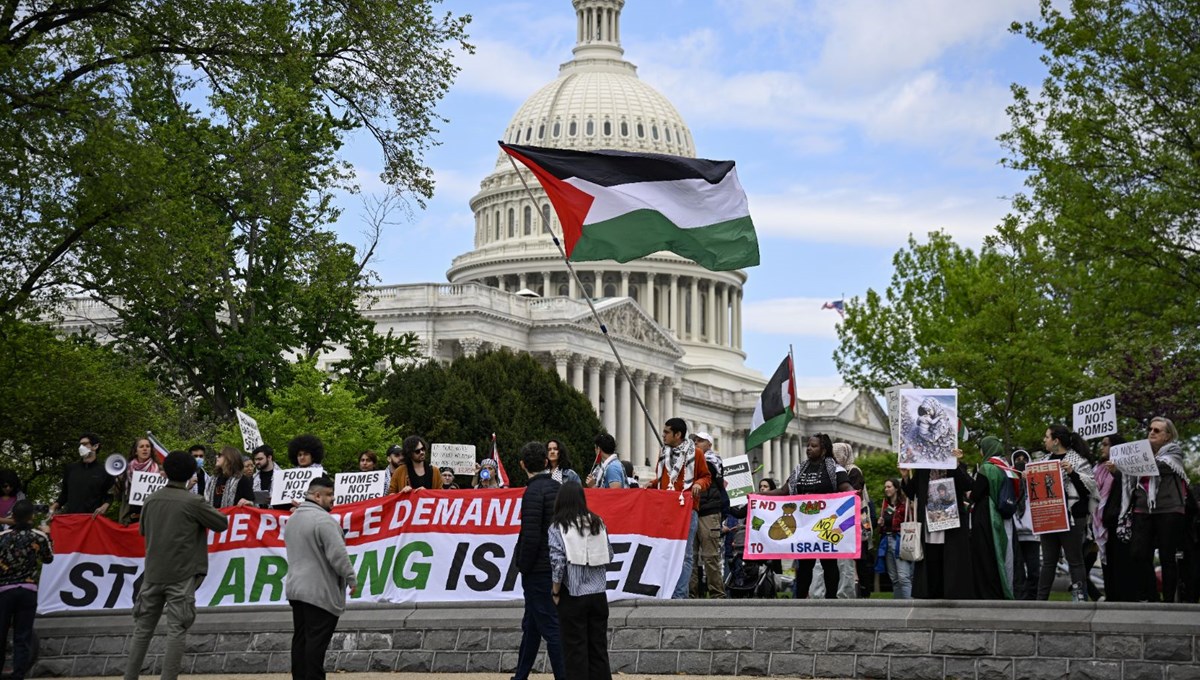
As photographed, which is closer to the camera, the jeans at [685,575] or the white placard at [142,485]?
the jeans at [685,575]

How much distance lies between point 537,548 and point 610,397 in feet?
349

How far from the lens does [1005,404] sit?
5647cm

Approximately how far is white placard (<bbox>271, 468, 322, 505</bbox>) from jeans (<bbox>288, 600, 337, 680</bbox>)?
4.55 metres

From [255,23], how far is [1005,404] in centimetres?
3604

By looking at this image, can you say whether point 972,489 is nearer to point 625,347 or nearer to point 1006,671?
point 1006,671

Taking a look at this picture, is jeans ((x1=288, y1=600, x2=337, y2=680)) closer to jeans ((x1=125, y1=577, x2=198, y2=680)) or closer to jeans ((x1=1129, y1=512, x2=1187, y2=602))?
jeans ((x1=125, y1=577, x2=198, y2=680))

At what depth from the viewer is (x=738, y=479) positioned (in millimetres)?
25891

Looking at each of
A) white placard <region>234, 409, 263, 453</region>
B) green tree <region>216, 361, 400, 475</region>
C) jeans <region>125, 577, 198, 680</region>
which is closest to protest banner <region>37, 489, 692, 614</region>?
white placard <region>234, 409, 263, 453</region>

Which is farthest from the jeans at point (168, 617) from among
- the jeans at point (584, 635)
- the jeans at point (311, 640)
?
the jeans at point (584, 635)

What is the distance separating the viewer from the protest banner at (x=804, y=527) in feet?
62.4

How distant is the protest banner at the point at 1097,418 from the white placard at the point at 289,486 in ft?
30.2

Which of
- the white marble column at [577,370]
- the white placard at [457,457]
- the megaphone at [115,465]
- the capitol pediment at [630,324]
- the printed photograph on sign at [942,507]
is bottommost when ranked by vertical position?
the printed photograph on sign at [942,507]

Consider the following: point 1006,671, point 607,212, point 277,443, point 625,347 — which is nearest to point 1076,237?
point 607,212

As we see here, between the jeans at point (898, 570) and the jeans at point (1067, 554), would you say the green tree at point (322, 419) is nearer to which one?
the jeans at point (898, 570)
